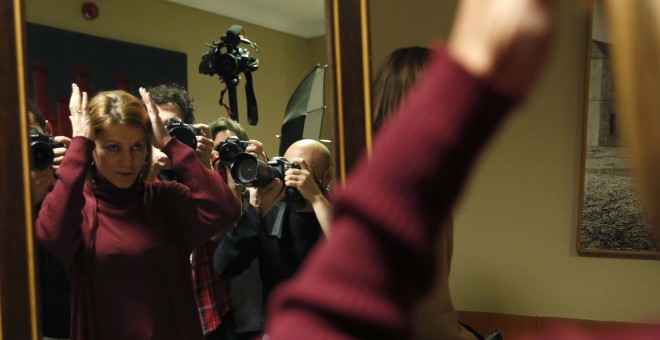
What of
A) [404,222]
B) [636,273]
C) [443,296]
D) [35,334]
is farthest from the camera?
[35,334]

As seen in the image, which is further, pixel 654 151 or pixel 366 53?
pixel 366 53

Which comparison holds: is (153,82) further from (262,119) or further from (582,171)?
(582,171)

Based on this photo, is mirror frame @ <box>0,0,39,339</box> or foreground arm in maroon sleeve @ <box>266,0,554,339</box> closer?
foreground arm in maroon sleeve @ <box>266,0,554,339</box>

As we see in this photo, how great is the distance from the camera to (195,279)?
2.95 ft

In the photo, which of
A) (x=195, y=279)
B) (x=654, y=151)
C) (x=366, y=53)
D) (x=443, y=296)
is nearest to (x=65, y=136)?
(x=195, y=279)

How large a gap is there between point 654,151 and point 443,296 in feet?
1.77

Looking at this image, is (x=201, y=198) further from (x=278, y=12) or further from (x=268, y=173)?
(x=278, y=12)

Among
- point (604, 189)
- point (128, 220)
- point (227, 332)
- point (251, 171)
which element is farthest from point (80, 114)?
point (604, 189)

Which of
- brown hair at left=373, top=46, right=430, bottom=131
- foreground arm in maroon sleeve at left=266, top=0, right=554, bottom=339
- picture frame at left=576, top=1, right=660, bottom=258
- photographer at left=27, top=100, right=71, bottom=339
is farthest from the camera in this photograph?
photographer at left=27, top=100, right=71, bottom=339

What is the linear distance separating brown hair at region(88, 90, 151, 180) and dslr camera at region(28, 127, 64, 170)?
107 millimetres

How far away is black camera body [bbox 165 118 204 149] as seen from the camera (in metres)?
0.90

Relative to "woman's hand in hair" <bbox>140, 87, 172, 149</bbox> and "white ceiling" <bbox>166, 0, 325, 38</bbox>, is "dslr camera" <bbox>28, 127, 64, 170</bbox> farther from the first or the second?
"white ceiling" <bbox>166, 0, 325, 38</bbox>

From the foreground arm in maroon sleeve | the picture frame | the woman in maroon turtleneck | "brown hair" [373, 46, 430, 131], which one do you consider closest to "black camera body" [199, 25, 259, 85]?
the woman in maroon turtleneck

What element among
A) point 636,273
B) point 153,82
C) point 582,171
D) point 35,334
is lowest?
point 35,334
